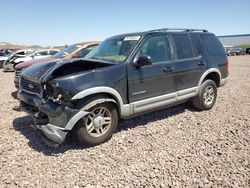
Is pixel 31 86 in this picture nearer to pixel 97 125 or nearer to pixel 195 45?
pixel 97 125

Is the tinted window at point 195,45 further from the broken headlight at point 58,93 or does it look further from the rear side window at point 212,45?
the broken headlight at point 58,93

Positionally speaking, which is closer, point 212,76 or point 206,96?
point 206,96

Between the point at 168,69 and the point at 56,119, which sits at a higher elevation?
the point at 168,69

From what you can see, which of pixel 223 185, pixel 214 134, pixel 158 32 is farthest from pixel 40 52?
pixel 223 185

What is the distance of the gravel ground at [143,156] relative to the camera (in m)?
3.03

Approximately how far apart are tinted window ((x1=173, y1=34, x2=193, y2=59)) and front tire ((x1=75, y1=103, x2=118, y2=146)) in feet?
6.79

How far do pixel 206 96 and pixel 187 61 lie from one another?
124 cm

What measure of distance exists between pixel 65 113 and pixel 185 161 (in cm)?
195

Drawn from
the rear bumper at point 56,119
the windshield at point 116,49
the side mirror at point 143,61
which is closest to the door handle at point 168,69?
the side mirror at point 143,61

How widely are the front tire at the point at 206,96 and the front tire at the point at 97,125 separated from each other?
2499 millimetres

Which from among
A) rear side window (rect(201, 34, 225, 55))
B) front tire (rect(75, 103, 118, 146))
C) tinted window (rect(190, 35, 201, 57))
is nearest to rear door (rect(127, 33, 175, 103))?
front tire (rect(75, 103, 118, 146))

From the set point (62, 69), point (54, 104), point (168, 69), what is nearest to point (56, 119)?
point (54, 104)

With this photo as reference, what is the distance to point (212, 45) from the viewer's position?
237 inches

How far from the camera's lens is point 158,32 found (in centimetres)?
488
